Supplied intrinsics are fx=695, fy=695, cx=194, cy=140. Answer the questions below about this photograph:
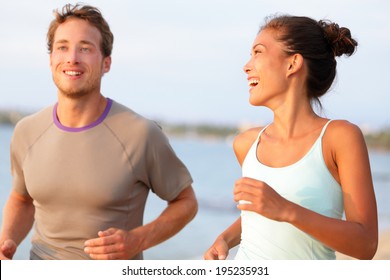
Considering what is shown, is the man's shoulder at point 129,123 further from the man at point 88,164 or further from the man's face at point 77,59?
the man's face at point 77,59

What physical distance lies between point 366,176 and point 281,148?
354 mm

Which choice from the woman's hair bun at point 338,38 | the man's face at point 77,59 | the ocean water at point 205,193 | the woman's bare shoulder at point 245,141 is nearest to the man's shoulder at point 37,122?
the man's face at point 77,59

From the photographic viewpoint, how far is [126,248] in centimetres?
280

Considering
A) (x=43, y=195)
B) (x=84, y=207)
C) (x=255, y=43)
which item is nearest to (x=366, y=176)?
(x=255, y=43)

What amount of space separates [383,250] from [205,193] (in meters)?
9.74

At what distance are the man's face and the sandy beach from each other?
4.84 metres

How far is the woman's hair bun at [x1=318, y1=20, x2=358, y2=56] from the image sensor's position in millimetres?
2590

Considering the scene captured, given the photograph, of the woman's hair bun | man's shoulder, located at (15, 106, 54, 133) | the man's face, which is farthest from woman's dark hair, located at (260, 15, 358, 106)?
man's shoulder, located at (15, 106, 54, 133)

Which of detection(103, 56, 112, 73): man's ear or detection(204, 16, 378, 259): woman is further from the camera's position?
detection(103, 56, 112, 73): man's ear

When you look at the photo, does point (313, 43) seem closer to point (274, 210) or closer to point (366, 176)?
point (366, 176)

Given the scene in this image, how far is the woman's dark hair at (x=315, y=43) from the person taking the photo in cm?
256

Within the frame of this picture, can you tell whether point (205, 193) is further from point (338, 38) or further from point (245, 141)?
point (338, 38)

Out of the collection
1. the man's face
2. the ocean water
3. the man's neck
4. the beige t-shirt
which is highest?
the ocean water

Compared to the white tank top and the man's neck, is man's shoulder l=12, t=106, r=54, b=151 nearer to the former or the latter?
the man's neck
